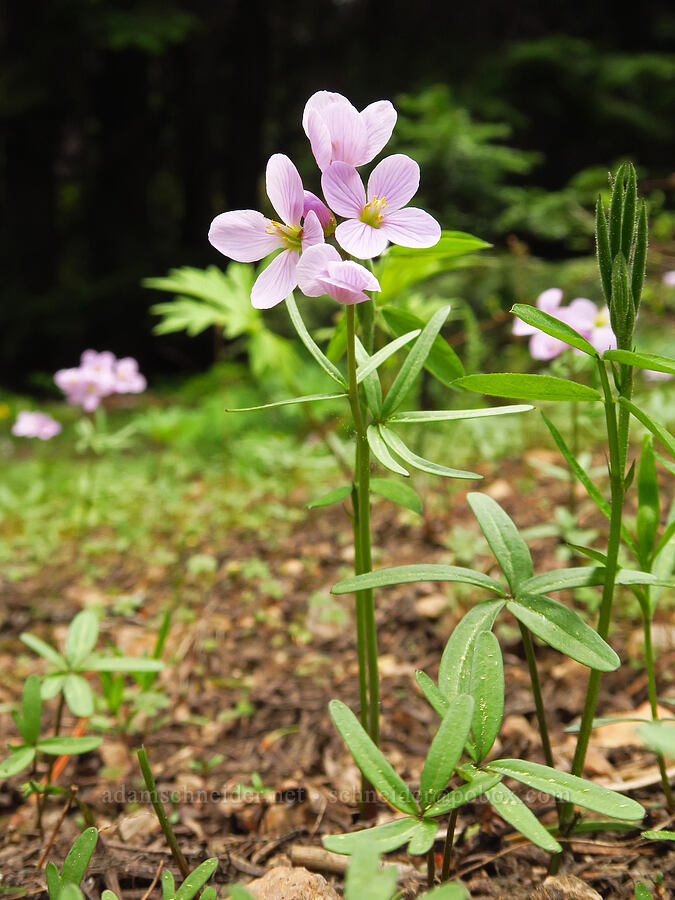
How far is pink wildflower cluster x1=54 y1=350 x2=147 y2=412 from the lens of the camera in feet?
7.02

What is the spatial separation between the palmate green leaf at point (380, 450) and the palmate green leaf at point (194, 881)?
0.45 m

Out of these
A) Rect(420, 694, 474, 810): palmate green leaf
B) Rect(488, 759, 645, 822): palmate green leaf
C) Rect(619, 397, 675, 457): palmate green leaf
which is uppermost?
Rect(619, 397, 675, 457): palmate green leaf

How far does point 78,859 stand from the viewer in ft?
2.24

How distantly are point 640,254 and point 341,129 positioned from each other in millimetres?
357

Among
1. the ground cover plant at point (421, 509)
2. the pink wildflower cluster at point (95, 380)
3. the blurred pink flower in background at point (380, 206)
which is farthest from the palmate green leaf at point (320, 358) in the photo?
the pink wildflower cluster at point (95, 380)

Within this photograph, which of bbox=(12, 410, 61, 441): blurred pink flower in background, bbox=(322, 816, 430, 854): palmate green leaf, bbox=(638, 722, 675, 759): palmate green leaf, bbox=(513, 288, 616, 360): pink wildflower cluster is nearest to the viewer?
bbox=(638, 722, 675, 759): palmate green leaf

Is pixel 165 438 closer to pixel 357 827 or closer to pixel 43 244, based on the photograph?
pixel 357 827

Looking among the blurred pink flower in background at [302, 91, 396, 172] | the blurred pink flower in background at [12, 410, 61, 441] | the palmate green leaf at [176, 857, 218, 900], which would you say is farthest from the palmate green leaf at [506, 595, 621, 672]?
the blurred pink flower in background at [12, 410, 61, 441]

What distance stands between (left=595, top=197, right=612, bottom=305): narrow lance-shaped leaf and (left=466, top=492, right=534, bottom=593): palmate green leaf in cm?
29

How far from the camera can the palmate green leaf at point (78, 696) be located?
97 cm

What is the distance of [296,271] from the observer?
0.69 m

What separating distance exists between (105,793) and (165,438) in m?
2.13

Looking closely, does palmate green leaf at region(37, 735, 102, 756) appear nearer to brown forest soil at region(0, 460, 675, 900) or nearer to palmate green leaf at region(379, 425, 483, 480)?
brown forest soil at region(0, 460, 675, 900)

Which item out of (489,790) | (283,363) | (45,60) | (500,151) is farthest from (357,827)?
(45,60)
